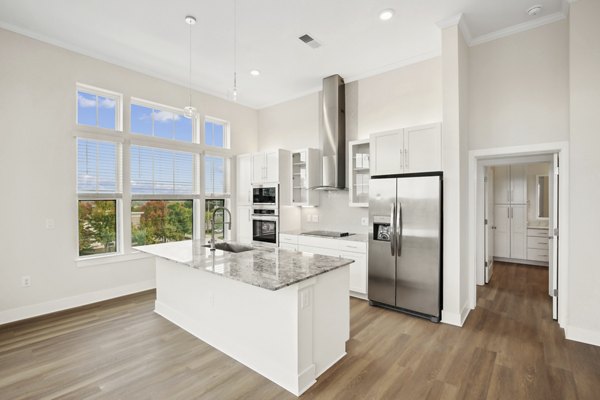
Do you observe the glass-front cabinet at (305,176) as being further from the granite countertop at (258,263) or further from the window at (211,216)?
the granite countertop at (258,263)

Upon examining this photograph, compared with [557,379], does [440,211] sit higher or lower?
higher

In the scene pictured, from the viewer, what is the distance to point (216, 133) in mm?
5645

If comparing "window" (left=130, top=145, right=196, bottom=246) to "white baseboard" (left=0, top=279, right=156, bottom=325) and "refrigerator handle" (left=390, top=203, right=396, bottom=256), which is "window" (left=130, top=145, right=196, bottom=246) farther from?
"refrigerator handle" (left=390, top=203, right=396, bottom=256)

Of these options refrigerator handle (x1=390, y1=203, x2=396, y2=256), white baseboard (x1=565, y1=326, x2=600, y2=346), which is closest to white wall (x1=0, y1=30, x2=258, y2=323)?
refrigerator handle (x1=390, y1=203, x2=396, y2=256)

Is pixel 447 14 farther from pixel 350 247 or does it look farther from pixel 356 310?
pixel 356 310

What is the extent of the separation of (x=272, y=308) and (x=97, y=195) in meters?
3.27

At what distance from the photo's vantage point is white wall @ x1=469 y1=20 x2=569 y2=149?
10.5 feet

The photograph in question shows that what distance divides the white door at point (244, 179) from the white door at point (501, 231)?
556cm

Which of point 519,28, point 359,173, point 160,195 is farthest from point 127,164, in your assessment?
point 519,28

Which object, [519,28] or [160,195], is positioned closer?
[519,28]

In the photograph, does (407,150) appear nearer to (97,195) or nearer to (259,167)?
(259,167)

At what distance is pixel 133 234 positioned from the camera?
4.43 m

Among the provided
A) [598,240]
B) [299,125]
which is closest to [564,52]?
[598,240]

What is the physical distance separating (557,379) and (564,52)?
129 inches
